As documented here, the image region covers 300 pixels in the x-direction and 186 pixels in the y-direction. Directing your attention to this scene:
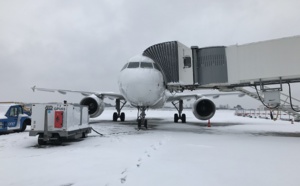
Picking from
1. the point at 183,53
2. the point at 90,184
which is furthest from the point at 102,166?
the point at 183,53

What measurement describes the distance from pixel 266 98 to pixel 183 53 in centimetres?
477

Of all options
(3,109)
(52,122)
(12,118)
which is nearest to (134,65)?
(52,122)

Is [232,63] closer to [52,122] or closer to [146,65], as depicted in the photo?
[146,65]

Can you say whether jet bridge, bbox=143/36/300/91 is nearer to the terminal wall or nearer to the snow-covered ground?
the terminal wall

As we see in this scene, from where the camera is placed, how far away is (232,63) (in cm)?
1162

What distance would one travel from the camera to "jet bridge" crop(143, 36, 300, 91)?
10461 mm

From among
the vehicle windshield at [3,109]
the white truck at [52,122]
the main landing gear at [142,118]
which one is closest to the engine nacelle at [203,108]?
the main landing gear at [142,118]

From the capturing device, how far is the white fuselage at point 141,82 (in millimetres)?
11883

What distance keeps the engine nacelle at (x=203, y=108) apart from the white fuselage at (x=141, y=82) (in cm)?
325

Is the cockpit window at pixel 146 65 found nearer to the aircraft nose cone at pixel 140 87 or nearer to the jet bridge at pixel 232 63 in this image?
the aircraft nose cone at pixel 140 87

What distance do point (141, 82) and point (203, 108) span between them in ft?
18.2

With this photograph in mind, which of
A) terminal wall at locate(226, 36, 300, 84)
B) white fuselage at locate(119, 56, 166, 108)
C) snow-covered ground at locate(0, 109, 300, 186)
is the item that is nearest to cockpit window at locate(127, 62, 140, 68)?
white fuselage at locate(119, 56, 166, 108)

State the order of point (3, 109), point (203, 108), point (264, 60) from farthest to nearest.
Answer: point (203, 108)
point (3, 109)
point (264, 60)

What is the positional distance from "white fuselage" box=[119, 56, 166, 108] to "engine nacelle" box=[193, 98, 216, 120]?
325 cm
